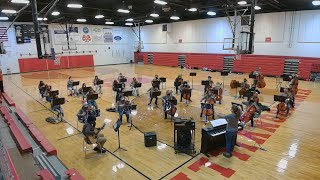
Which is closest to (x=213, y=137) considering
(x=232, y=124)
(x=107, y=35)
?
(x=232, y=124)

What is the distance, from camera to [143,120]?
941 cm

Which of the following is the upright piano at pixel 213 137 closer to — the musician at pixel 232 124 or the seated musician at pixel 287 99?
the musician at pixel 232 124

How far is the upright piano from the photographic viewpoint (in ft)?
20.9

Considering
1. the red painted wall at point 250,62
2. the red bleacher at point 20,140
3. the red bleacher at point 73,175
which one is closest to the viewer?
the red bleacher at point 73,175

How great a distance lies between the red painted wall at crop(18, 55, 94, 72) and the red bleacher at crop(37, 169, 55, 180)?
24.0m

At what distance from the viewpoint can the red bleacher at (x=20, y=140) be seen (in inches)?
258

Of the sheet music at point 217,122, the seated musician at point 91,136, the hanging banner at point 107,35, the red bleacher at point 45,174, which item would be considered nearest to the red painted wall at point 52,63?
the hanging banner at point 107,35

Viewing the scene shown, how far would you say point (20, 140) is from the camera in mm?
7059

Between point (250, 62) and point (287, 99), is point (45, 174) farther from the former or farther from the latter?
point (250, 62)

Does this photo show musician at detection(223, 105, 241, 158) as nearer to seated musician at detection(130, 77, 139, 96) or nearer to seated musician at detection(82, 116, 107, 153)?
seated musician at detection(82, 116, 107, 153)

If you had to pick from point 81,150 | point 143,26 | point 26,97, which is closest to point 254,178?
point 81,150

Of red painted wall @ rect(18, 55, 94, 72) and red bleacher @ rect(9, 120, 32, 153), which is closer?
red bleacher @ rect(9, 120, 32, 153)

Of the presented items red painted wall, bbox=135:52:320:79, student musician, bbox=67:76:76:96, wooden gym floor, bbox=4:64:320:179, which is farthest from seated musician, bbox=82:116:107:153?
red painted wall, bbox=135:52:320:79

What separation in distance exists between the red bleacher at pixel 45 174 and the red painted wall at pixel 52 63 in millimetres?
24042
